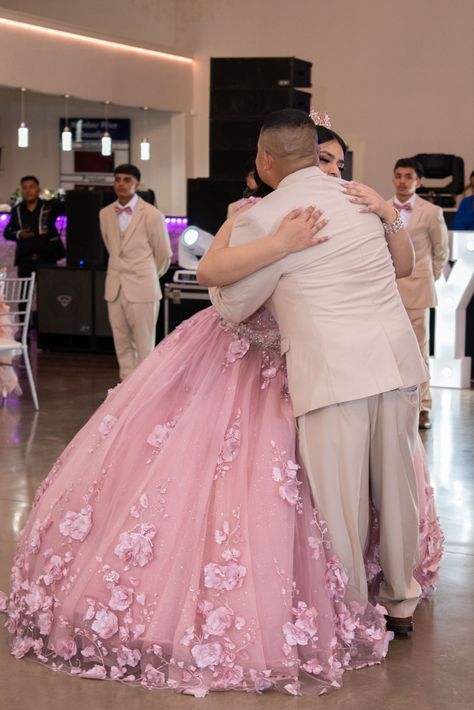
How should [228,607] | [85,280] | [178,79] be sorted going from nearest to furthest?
[228,607]
[85,280]
[178,79]

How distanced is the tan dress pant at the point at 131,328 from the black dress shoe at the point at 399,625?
16.3 ft

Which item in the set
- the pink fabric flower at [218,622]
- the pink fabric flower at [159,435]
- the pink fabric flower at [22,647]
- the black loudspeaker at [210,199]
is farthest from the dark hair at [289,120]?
the black loudspeaker at [210,199]

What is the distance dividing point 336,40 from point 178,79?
8.15 feet

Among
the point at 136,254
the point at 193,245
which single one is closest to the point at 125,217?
the point at 136,254

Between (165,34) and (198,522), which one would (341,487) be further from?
(165,34)

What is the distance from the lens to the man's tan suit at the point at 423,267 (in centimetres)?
708

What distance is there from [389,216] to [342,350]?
1.52ft

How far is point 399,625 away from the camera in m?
3.39

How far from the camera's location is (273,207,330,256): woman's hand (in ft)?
9.74

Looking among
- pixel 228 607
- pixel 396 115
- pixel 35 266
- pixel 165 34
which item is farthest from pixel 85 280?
pixel 228 607

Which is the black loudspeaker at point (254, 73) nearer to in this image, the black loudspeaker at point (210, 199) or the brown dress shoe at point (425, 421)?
the black loudspeaker at point (210, 199)

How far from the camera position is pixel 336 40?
1518cm

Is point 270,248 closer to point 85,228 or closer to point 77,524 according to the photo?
point 77,524

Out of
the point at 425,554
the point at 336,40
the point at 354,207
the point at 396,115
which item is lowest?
the point at 425,554
